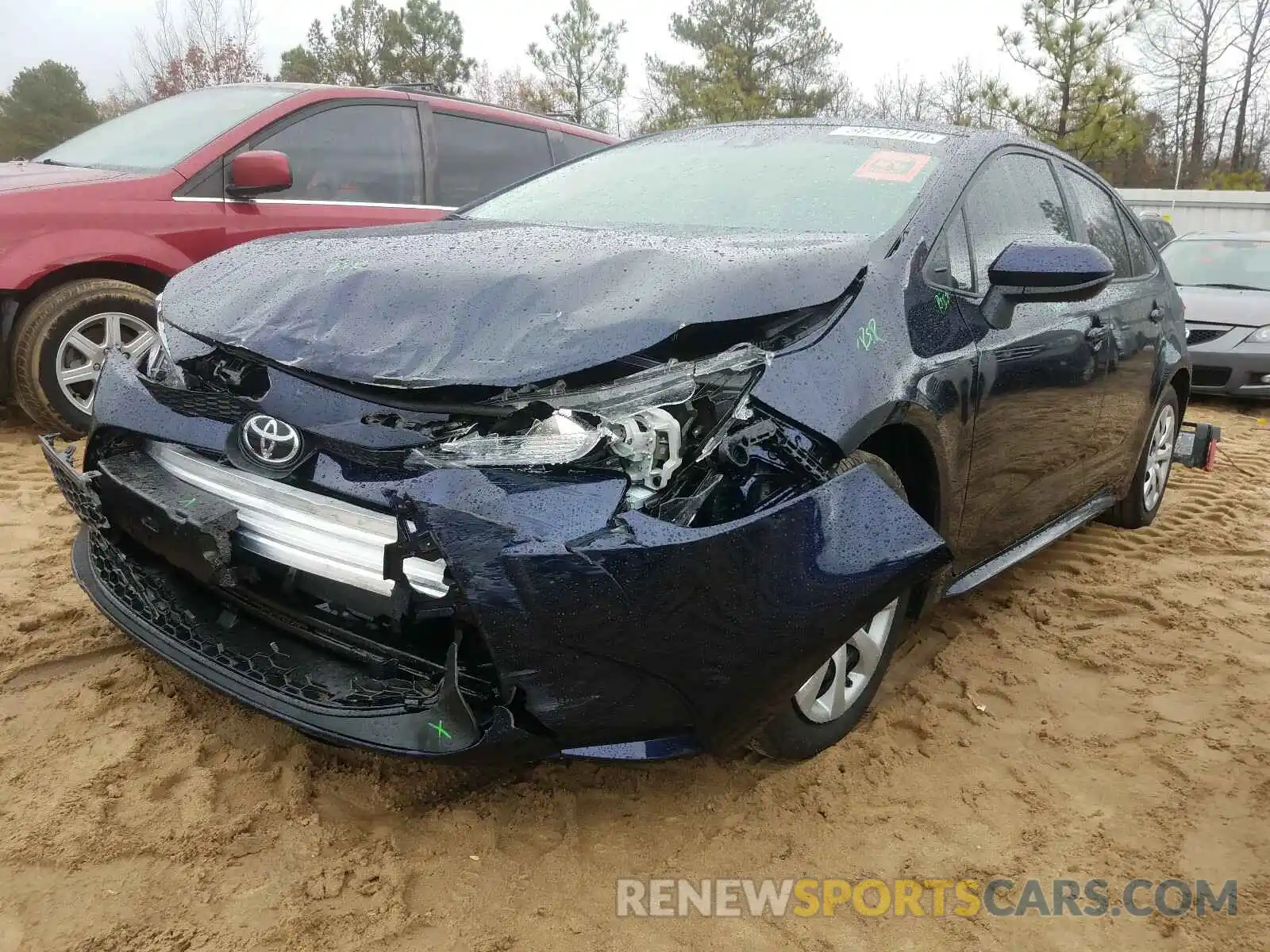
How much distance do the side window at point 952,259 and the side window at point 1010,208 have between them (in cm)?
4

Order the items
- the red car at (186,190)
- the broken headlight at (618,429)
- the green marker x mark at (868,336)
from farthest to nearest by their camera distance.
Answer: the red car at (186,190) → the green marker x mark at (868,336) → the broken headlight at (618,429)

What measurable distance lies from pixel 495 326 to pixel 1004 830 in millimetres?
1561

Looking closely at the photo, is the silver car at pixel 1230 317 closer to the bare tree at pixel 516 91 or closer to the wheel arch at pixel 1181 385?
the wheel arch at pixel 1181 385

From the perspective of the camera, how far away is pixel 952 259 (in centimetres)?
251

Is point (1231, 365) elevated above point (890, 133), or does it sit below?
below

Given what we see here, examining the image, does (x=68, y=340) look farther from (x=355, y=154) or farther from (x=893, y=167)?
(x=893, y=167)

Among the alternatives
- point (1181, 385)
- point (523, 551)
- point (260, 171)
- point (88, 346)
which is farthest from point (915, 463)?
point (88, 346)

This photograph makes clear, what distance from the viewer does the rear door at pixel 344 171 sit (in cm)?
468

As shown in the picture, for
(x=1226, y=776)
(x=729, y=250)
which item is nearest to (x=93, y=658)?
(x=729, y=250)

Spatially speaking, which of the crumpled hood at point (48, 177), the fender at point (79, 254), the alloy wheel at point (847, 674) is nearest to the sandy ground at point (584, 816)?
the alloy wheel at point (847, 674)

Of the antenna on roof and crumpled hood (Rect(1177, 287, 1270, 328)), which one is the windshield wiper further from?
the antenna on roof

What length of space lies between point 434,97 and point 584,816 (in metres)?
4.43

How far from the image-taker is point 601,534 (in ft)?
5.16

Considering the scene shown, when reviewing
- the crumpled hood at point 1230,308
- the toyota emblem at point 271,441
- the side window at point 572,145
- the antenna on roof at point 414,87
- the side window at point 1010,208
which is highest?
the antenna on roof at point 414,87
